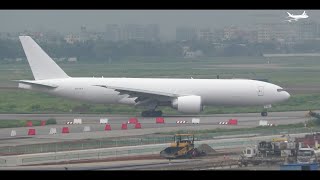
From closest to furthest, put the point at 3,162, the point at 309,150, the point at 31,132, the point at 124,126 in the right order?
the point at 3,162, the point at 309,150, the point at 31,132, the point at 124,126

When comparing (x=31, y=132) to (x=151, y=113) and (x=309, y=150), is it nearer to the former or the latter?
(x=151, y=113)

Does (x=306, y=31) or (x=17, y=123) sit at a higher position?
(x=306, y=31)

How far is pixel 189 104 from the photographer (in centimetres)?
4222

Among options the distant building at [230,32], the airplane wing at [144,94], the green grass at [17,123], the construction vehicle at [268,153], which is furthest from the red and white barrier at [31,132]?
the distant building at [230,32]

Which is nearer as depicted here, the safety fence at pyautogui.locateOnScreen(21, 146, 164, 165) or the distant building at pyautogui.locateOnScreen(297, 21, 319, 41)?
the safety fence at pyautogui.locateOnScreen(21, 146, 164, 165)

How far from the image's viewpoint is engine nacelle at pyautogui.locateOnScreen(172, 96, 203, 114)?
138ft

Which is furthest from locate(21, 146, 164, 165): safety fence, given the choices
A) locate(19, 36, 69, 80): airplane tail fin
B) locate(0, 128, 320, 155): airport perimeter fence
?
locate(19, 36, 69, 80): airplane tail fin

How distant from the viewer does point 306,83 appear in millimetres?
71875

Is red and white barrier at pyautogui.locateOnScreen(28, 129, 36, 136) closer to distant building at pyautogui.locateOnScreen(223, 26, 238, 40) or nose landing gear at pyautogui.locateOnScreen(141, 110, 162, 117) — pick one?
nose landing gear at pyautogui.locateOnScreen(141, 110, 162, 117)

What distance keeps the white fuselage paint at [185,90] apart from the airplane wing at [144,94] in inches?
15.3

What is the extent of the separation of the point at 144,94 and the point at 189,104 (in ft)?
7.74

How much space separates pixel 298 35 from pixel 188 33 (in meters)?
18.8

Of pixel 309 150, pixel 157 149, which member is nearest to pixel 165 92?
pixel 157 149

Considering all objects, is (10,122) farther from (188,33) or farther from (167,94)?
(188,33)
